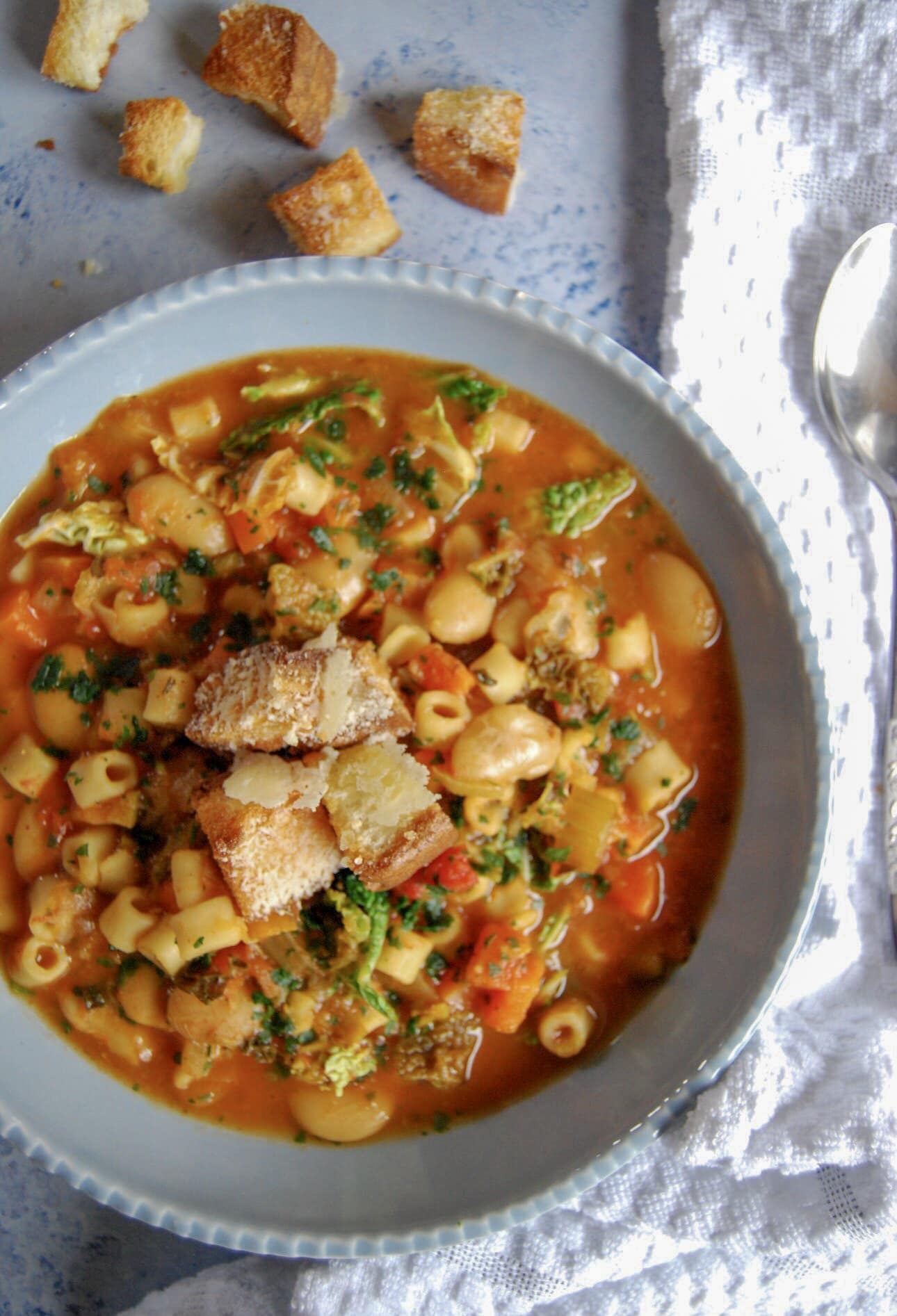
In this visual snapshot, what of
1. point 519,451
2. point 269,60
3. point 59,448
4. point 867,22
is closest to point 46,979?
point 59,448

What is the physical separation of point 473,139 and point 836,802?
2510mm

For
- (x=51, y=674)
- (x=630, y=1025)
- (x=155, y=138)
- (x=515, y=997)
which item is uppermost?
(x=155, y=138)

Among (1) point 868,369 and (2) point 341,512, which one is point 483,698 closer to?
(2) point 341,512

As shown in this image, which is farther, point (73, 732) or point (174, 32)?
point (174, 32)

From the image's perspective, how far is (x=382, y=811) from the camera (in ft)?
9.30

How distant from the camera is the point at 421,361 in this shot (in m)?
3.12

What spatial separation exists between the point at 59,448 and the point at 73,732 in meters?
0.91

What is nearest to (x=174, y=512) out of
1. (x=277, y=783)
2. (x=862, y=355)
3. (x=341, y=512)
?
(x=341, y=512)

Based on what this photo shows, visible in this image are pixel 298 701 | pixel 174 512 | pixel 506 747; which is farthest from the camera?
pixel 174 512

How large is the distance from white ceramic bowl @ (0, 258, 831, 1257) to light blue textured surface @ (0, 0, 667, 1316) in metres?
0.45

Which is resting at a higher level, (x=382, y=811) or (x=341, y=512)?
(x=341, y=512)

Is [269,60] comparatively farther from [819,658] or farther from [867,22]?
[819,658]

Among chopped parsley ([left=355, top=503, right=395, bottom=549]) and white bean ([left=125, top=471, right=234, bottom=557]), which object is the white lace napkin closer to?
chopped parsley ([left=355, top=503, right=395, bottom=549])

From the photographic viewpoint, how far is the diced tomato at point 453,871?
10.2 ft
